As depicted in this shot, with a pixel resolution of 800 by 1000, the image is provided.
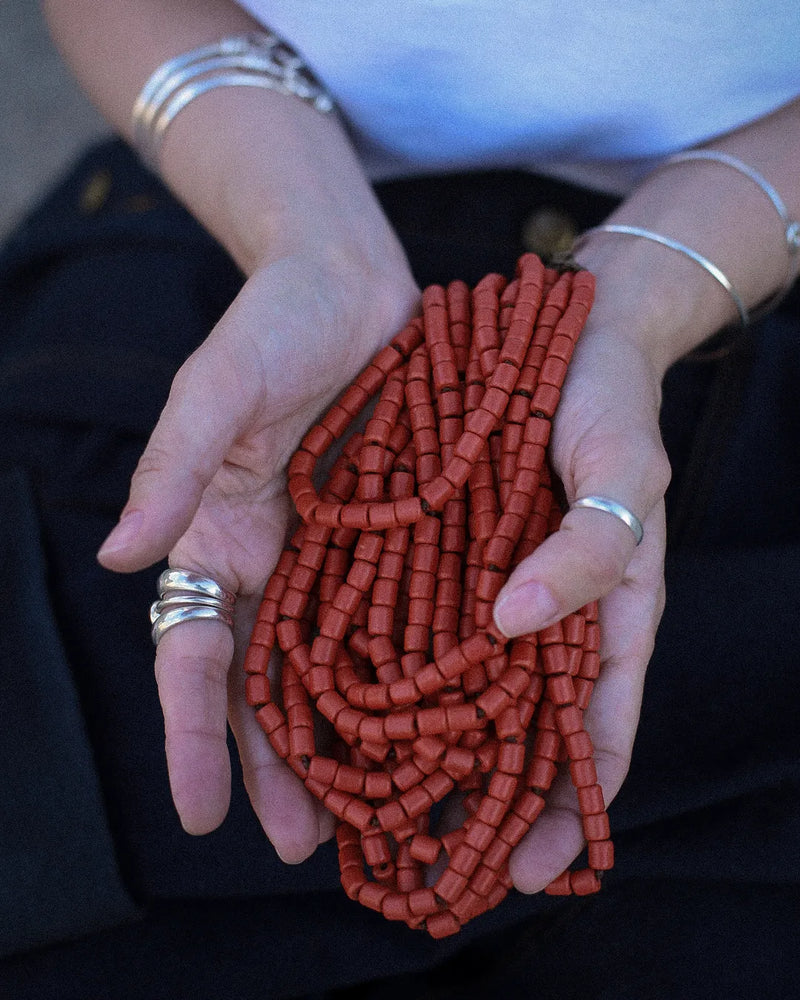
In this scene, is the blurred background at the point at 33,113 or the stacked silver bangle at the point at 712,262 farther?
the blurred background at the point at 33,113

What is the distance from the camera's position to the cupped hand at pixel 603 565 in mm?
877

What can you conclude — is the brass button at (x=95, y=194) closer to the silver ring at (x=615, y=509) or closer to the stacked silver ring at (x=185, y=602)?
the stacked silver ring at (x=185, y=602)

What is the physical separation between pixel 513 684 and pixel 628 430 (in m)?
0.31

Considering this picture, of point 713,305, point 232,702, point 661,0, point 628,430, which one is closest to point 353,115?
point 661,0

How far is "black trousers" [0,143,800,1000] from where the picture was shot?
3.31ft

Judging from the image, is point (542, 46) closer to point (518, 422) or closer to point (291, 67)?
point (291, 67)

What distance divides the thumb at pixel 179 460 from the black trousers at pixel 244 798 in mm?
284

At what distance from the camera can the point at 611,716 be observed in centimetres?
101

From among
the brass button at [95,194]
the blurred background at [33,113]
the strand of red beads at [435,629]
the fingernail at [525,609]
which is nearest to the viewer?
the fingernail at [525,609]

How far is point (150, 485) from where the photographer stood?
0.89 meters

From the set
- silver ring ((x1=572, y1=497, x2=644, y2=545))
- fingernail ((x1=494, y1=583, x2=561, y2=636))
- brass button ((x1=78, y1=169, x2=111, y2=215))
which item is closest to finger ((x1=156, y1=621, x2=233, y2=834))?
fingernail ((x1=494, y1=583, x2=561, y2=636))

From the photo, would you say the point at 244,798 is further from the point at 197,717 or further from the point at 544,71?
the point at 544,71

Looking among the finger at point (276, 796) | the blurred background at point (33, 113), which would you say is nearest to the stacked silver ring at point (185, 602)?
the finger at point (276, 796)

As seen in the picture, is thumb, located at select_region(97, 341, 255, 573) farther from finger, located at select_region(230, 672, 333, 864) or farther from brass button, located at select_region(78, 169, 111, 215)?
brass button, located at select_region(78, 169, 111, 215)
